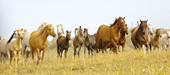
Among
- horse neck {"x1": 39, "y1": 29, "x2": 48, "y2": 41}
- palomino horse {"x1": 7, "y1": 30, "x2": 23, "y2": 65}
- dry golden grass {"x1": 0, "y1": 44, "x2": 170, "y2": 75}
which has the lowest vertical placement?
dry golden grass {"x1": 0, "y1": 44, "x2": 170, "y2": 75}

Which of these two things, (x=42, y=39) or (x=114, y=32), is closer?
(x=42, y=39)

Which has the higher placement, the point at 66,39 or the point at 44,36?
the point at 44,36

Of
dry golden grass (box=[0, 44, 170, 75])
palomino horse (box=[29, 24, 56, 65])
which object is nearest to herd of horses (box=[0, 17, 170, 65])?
palomino horse (box=[29, 24, 56, 65])

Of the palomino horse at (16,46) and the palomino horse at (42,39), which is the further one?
the palomino horse at (16,46)

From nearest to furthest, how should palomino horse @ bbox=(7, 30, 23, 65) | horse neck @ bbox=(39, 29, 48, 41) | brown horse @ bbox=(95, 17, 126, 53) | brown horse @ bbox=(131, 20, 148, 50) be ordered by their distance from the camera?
horse neck @ bbox=(39, 29, 48, 41) < palomino horse @ bbox=(7, 30, 23, 65) < brown horse @ bbox=(95, 17, 126, 53) < brown horse @ bbox=(131, 20, 148, 50)

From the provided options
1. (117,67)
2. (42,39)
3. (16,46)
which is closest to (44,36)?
(42,39)

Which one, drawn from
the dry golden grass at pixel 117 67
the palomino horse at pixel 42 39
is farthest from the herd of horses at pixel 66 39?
the dry golden grass at pixel 117 67

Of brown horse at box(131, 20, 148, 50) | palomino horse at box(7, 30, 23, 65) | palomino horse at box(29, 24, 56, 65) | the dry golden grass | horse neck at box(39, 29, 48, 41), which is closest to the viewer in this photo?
Answer: the dry golden grass

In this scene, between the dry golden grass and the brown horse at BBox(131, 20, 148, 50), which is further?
the brown horse at BBox(131, 20, 148, 50)

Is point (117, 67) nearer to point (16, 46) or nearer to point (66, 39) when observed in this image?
point (16, 46)

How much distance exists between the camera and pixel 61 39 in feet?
54.1

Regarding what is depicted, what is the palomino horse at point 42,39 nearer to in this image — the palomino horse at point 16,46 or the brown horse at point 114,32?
the palomino horse at point 16,46

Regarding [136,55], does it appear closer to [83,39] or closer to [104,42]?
[104,42]

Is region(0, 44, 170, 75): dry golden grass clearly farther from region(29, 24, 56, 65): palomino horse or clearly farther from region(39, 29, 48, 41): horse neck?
region(39, 29, 48, 41): horse neck
